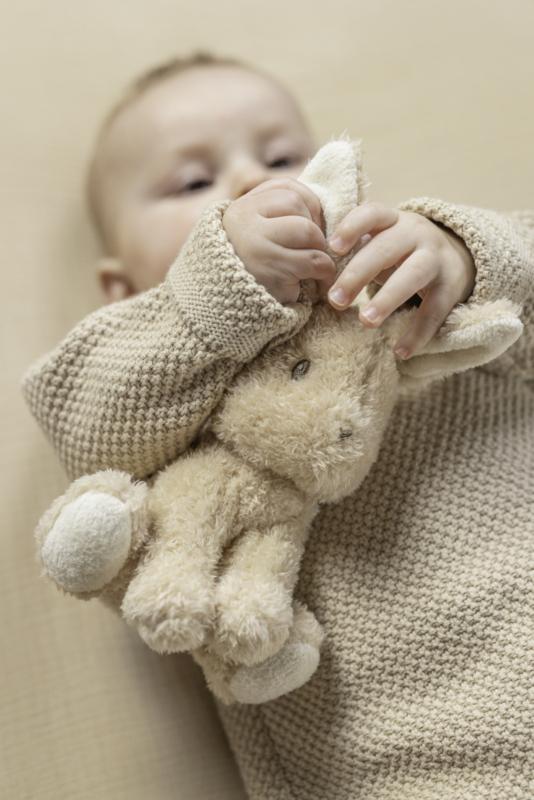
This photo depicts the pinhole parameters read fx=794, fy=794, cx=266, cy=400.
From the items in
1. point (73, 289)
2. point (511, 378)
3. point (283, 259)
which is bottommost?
point (511, 378)

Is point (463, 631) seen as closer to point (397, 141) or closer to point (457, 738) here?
point (457, 738)

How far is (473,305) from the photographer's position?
713 millimetres

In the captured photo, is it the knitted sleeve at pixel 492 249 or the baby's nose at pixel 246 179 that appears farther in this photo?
the baby's nose at pixel 246 179

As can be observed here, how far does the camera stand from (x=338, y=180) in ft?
2.31

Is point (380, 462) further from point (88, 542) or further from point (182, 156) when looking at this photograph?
point (182, 156)

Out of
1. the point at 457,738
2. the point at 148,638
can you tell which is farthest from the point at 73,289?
the point at 457,738

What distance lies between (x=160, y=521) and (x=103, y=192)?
0.55 metres

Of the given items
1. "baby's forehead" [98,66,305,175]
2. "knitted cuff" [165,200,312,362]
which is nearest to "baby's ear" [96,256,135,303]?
"baby's forehead" [98,66,305,175]

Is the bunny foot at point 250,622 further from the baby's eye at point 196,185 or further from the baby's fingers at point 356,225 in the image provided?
the baby's eye at point 196,185

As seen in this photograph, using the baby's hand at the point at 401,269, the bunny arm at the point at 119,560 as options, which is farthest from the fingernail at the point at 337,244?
the bunny arm at the point at 119,560

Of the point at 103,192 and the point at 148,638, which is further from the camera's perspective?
the point at 103,192

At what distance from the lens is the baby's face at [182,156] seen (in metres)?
0.95

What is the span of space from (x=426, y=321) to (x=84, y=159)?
0.67m

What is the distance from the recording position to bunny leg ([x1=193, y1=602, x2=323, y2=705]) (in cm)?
68
